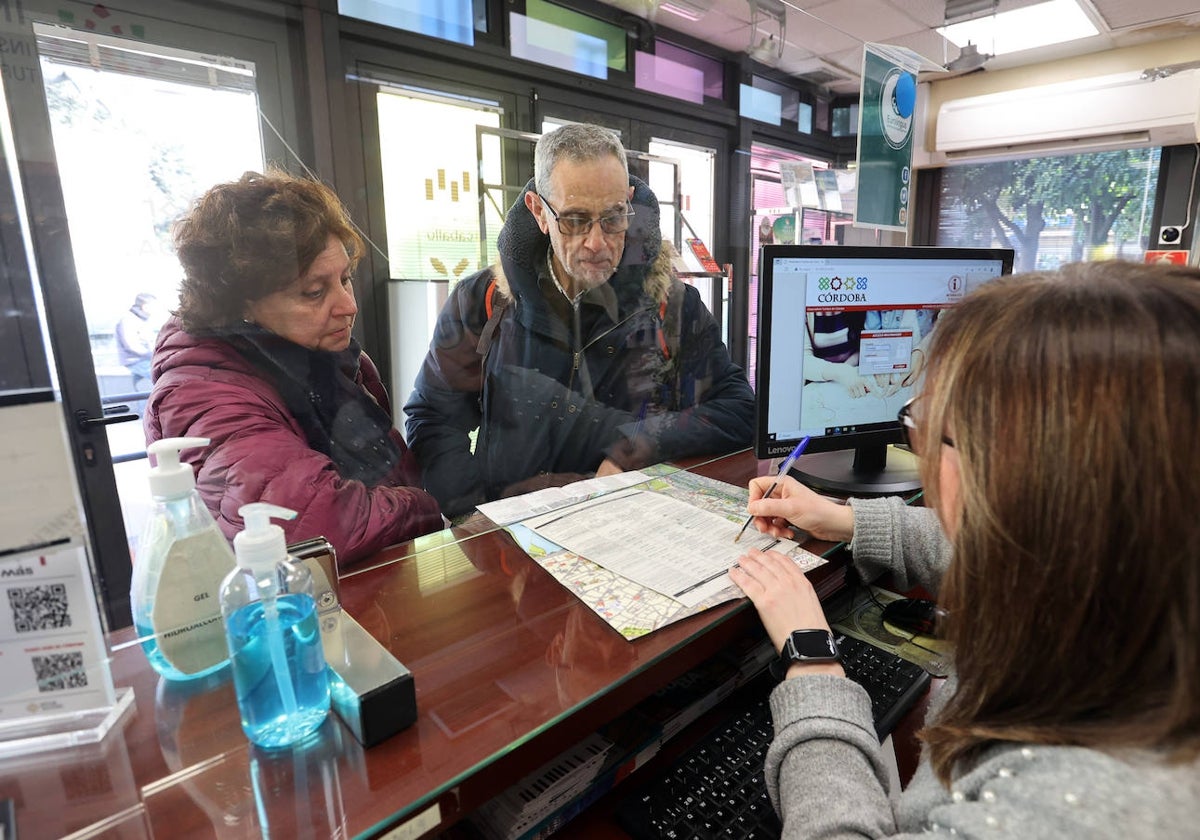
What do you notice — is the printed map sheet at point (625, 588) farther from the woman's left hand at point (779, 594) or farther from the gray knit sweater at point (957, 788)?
the gray knit sweater at point (957, 788)

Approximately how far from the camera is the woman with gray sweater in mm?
380

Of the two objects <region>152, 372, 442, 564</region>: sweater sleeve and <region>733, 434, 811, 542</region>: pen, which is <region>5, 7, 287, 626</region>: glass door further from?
<region>733, 434, 811, 542</region>: pen

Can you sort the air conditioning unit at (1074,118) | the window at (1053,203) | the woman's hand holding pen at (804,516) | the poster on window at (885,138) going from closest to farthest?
the woman's hand holding pen at (804,516)
the poster on window at (885,138)
the air conditioning unit at (1074,118)
the window at (1053,203)

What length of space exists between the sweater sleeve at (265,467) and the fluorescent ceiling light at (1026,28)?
3.80m

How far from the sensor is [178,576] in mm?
573

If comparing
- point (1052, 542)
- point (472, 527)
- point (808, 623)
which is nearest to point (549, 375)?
point (472, 527)

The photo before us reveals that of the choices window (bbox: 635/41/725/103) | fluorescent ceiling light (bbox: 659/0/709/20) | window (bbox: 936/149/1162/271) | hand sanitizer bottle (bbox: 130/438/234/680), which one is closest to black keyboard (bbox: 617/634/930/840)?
hand sanitizer bottle (bbox: 130/438/234/680)

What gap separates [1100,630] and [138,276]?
3.83 feet

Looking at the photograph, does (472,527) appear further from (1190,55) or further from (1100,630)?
(1190,55)

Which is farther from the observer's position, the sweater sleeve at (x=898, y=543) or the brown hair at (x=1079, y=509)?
the sweater sleeve at (x=898, y=543)

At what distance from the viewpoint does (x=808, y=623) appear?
719mm

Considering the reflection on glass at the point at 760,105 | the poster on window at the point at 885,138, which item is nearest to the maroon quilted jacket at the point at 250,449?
the poster on window at the point at 885,138

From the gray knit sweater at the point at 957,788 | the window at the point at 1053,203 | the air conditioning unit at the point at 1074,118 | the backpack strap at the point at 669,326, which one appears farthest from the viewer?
the window at the point at 1053,203

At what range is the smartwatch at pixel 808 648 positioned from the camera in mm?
674
